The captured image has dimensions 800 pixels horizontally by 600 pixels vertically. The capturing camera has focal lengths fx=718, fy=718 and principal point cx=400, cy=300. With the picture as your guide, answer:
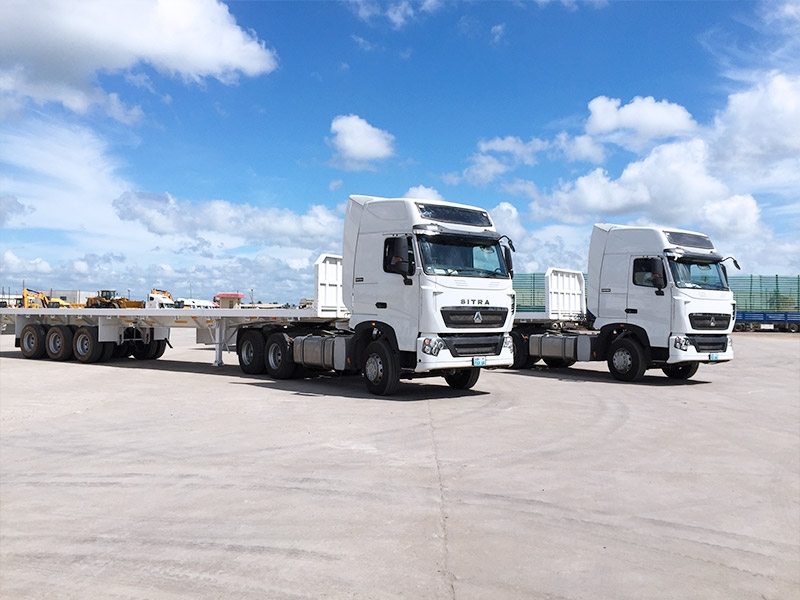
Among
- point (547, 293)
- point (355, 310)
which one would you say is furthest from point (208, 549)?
point (547, 293)

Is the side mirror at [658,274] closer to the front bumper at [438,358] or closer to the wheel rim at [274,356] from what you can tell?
the front bumper at [438,358]

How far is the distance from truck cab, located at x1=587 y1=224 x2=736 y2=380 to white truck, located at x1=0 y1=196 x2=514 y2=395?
4200mm

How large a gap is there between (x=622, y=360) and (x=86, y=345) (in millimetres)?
13991

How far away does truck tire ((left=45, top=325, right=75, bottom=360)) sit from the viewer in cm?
1989

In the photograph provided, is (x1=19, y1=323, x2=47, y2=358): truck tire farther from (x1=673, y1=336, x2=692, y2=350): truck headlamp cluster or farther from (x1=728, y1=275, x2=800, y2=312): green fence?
(x1=728, y1=275, x2=800, y2=312): green fence

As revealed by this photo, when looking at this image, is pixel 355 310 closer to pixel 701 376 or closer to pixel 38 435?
pixel 38 435

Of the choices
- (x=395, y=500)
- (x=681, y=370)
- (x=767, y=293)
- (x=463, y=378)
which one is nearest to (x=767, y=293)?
(x=767, y=293)

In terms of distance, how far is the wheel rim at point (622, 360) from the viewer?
1600 cm

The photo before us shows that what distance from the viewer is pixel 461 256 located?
40.7ft

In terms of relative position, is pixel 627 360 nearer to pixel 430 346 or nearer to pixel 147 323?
pixel 430 346

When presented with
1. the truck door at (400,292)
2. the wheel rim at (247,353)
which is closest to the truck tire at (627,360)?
the truck door at (400,292)

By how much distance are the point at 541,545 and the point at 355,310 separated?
28.0 feet

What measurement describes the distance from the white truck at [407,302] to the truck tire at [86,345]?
6.65 m

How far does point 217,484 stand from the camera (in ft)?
21.4
